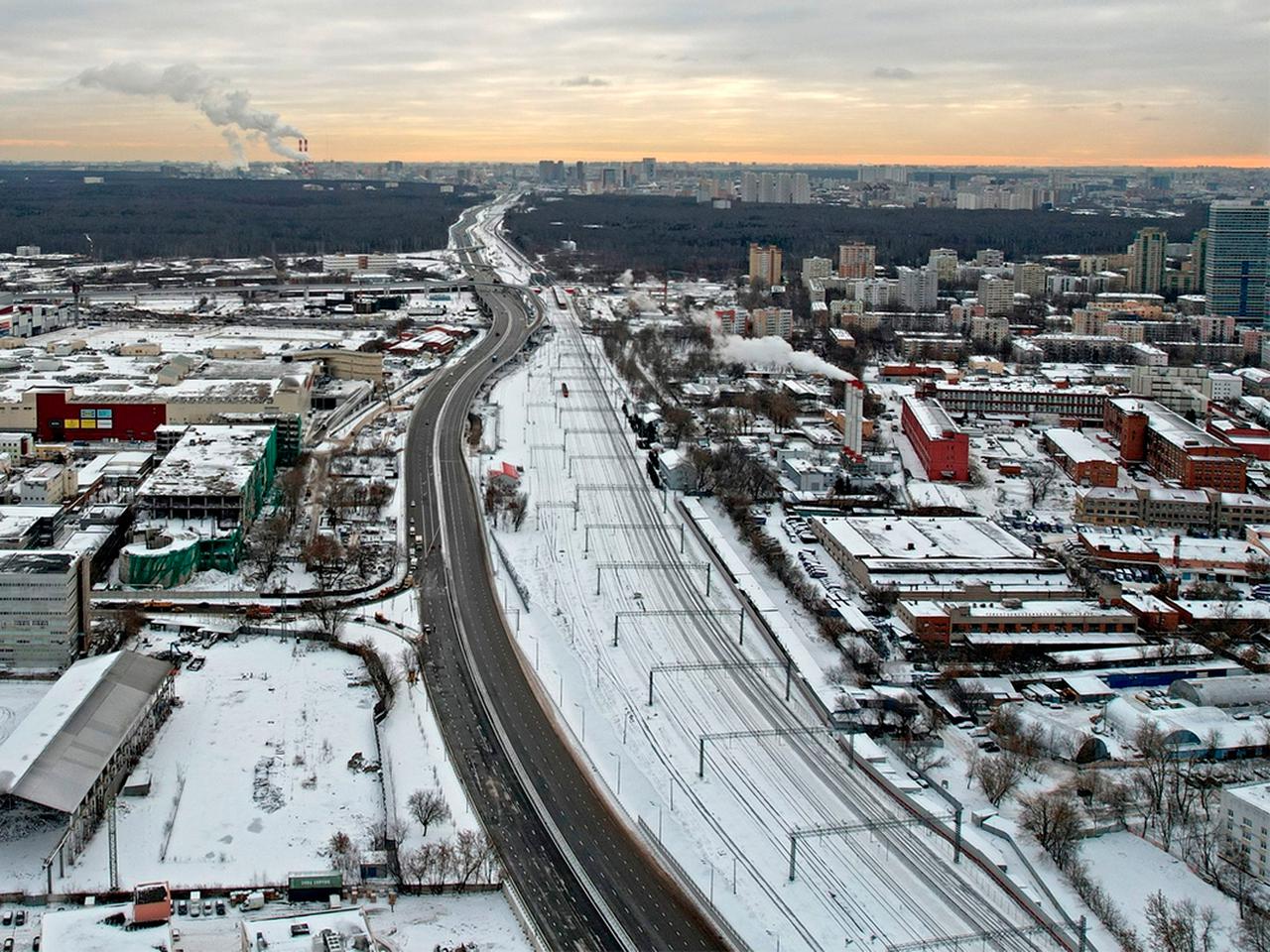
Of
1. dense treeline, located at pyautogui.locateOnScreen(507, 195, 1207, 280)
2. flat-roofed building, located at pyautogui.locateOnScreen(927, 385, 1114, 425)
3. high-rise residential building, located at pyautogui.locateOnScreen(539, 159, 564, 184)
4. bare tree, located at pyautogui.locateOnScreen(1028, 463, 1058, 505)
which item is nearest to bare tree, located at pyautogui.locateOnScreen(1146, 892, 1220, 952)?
bare tree, located at pyautogui.locateOnScreen(1028, 463, 1058, 505)

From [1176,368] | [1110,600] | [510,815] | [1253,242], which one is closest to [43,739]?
[510,815]

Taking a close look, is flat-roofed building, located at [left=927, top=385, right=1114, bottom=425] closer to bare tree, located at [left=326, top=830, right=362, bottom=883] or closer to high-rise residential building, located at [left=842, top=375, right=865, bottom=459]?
high-rise residential building, located at [left=842, top=375, right=865, bottom=459]

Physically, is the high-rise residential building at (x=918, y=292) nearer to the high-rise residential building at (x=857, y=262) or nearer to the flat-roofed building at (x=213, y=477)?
the high-rise residential building at (x=857, y=262)

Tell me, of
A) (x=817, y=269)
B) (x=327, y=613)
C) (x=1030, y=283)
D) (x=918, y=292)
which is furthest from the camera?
(x=817, y=269)

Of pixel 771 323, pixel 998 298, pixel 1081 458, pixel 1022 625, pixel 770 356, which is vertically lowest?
pixel 1022 625

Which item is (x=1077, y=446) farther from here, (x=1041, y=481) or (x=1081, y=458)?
(x=1041, y=481)

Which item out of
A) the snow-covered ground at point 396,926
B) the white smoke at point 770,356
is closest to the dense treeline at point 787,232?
the white smoke at point 770,356

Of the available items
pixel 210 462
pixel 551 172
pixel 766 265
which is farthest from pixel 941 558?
pixel 551 172

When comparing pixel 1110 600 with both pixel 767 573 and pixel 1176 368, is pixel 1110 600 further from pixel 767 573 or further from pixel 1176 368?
pixel 1176 368
